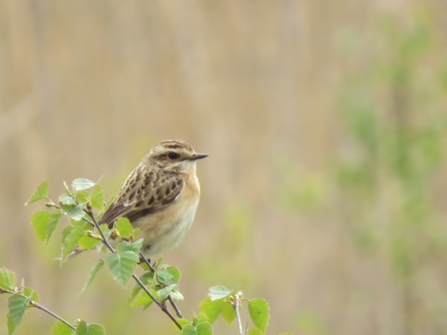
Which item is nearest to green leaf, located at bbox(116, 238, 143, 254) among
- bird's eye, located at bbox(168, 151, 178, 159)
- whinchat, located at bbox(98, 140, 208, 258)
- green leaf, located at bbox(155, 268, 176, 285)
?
green leaf, located at bbox(155, 268, 176, 285)

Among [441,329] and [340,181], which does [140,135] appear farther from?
[441,329]

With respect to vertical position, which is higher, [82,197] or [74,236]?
[82,197]

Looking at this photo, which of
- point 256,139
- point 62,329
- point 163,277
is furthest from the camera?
point 256,139

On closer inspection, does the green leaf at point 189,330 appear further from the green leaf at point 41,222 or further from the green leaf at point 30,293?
the green leaf at point 41,222

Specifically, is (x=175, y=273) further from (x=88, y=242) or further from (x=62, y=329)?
(x=62, y=329)

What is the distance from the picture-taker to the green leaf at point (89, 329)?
2.72m

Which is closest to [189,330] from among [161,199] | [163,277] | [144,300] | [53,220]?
[163,277]

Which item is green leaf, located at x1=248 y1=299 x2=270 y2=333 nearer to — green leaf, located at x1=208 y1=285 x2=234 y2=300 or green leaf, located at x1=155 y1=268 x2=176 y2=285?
green leaf, located at x1=208 y1=285 x2=234 y2=300

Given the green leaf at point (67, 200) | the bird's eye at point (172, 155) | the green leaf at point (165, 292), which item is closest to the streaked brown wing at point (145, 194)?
the bird's eye at point (172, 155)

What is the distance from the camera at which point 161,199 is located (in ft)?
17.2

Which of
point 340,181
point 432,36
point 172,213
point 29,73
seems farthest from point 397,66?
point 172,213

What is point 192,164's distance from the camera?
557cm

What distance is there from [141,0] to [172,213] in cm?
530

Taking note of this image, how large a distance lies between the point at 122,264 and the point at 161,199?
2.50 meters
